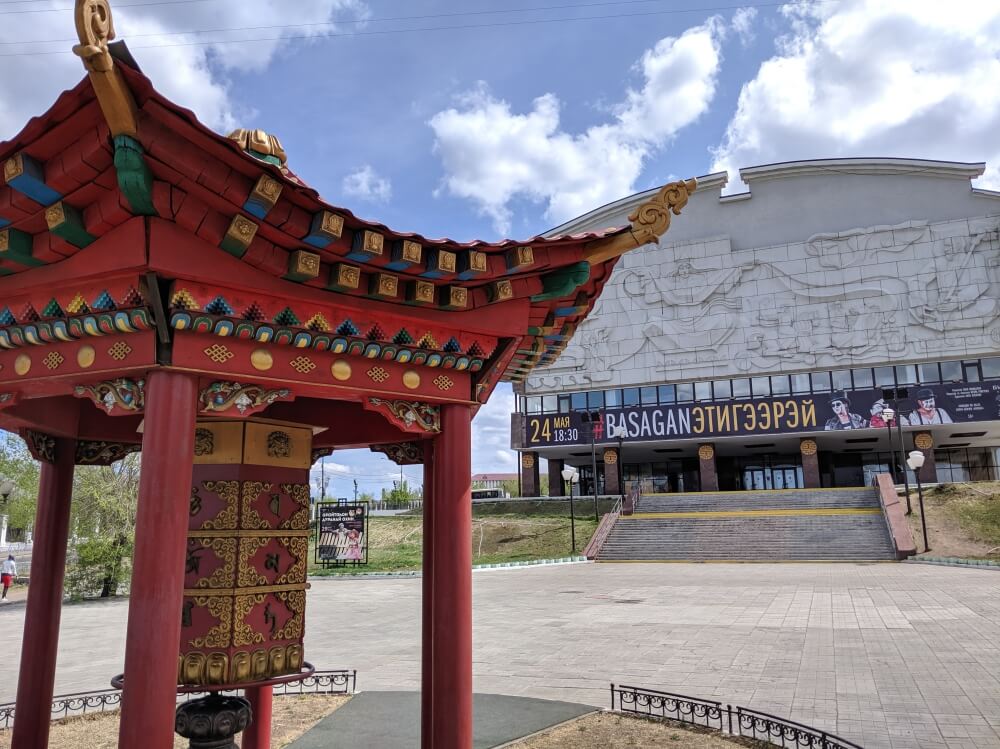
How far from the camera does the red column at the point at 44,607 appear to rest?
602 cm

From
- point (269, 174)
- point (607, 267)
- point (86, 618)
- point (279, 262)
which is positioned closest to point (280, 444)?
point (279, 262)

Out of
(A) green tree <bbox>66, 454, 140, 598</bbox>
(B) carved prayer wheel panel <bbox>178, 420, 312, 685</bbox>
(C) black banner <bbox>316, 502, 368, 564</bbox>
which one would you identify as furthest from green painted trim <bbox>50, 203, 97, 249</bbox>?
(C) black banner <bbox>316, 502, 368, 564</bbox>

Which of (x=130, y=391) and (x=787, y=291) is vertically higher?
(x=787, y=291)

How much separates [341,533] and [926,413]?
32733 millimetres

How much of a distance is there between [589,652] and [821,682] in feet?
12.9

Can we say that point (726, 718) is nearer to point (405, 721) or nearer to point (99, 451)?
point (405, 721)

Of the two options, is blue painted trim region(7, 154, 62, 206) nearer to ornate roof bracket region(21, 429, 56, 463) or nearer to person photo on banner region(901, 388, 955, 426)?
ornate roof bracket region(21, 429, 56, 463)

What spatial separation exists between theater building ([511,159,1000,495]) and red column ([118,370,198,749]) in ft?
132

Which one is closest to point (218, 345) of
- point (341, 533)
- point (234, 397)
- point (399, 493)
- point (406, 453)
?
point (234, 397)

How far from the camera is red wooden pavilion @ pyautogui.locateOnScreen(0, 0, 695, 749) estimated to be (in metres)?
Answer: 3.92

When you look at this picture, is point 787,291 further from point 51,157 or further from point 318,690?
point 51,157

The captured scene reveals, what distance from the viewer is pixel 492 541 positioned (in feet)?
125

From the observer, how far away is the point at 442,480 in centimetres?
534

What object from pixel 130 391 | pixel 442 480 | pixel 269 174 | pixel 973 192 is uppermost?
pixel 973 192
